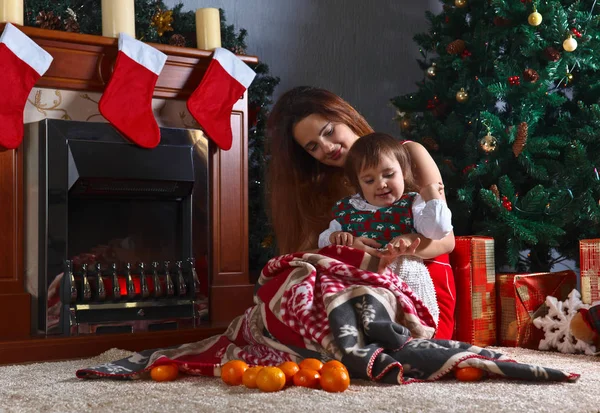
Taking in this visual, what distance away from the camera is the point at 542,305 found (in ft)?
8.09

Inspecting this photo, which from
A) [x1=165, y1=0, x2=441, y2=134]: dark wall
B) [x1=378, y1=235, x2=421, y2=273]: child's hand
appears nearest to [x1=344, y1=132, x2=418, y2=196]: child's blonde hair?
[x1=378, y1=235, x2=421, y2=273]: child's hand

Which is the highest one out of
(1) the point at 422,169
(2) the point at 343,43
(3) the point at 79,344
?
(2) the point at 343,43

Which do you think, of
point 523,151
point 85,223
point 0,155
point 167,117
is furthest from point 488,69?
point 0,155

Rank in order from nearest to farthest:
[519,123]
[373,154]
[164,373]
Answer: [164,373], [373,154], [519,123]

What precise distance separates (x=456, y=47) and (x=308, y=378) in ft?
5.92

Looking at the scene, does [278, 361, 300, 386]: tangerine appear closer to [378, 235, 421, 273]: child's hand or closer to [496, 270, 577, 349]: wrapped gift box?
[378, 235, 421, 273]: child's hand

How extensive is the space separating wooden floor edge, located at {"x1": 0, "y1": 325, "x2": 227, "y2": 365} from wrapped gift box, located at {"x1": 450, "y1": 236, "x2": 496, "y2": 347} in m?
0.95

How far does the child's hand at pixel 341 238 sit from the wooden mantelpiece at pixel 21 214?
767mm

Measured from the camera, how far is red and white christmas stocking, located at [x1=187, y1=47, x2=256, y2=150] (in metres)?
2.77

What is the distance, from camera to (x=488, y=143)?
2.71m

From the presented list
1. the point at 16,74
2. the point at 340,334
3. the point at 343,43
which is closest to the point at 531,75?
the point at 343,43

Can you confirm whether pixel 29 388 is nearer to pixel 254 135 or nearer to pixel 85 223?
pixel 85 223

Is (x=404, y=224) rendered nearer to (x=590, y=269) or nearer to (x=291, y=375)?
(x=291, y=375)

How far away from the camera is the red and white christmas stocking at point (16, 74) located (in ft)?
7.97
